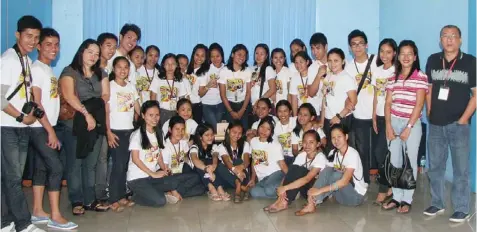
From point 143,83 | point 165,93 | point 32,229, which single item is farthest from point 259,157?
point 32,229

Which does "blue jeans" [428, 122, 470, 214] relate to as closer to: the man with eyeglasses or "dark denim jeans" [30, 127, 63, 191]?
the man with eyeglasses

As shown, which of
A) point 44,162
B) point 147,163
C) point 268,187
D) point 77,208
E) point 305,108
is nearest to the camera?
point 44,162

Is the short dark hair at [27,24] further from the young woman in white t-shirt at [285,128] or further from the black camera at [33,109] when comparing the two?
the young woman in white t-shirt at [285,128]

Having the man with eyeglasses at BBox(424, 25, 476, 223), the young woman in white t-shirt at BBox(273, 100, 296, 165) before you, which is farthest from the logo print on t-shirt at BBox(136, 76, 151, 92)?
the man with eyeglasses at BBox(424, 25, 476, 223)

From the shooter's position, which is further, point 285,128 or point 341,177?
point 285,128

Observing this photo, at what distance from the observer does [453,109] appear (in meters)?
3.77

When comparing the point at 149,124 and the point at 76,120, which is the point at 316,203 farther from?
the point at 76,120

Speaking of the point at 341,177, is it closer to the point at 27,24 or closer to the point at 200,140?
the point at 200,140

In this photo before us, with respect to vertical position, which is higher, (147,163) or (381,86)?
(381,86)

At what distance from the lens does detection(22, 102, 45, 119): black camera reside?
3.23m

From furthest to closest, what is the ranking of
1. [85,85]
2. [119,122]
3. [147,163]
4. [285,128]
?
[285,128] < [147,163] < [119,122] < [85,85]

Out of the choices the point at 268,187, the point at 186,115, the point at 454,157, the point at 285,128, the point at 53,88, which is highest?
the point at 53,88

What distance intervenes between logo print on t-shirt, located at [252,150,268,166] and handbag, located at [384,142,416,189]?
113cm

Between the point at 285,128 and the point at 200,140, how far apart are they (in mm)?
826
